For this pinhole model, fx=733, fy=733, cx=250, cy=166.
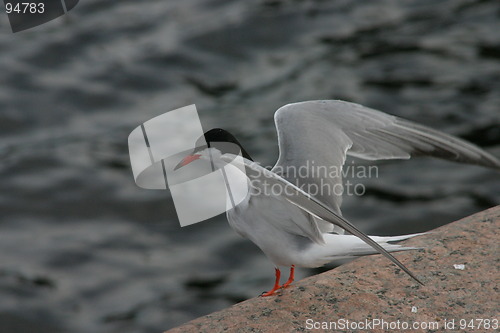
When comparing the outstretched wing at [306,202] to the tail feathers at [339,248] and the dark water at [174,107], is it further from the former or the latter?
the dark water at [174,107]

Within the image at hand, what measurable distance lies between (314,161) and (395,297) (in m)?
0.95

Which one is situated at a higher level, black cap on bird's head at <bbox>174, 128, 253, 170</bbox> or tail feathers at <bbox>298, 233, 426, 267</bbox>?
black cap on bird's head at <bbox>174, 128, 253, 170</bbox>

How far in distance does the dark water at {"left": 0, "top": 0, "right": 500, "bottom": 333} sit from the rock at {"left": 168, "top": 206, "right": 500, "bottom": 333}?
257 centimetres

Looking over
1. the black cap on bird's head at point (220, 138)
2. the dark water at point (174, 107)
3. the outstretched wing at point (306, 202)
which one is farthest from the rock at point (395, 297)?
the dark water at point (174, 107)

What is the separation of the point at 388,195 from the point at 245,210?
4.05 meters

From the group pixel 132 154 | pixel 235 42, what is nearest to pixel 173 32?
pixel 235 42

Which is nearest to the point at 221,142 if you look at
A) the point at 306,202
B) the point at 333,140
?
the point at 306,202

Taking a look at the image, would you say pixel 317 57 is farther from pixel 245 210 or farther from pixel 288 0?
Answer: pixel 245 210

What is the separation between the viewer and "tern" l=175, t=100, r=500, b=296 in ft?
12.9

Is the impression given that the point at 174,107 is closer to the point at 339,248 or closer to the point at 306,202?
the point at 339,248

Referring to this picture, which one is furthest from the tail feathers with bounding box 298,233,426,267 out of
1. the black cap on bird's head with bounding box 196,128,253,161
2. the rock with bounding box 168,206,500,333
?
the black cap on bird's head with bounding box 196,128,253,161

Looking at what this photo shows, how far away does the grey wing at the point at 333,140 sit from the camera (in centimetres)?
431

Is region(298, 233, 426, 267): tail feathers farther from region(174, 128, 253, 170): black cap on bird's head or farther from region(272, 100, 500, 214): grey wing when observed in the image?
region(174, 128, 253, 170): black cap on bird's head

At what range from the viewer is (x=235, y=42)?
10047mm
